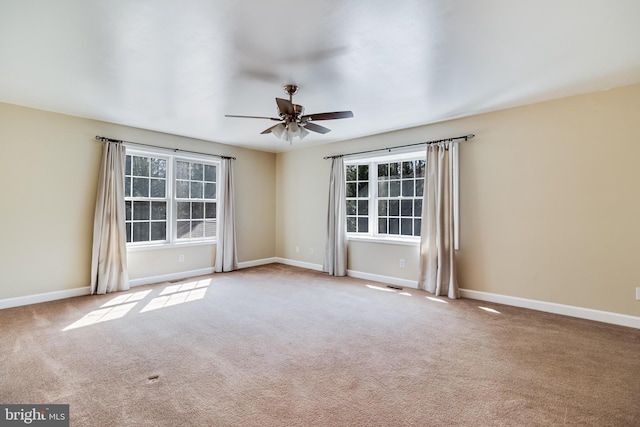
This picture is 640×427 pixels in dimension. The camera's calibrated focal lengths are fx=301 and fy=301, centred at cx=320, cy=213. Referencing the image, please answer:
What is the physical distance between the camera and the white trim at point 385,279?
5.01m

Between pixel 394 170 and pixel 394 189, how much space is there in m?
0.35

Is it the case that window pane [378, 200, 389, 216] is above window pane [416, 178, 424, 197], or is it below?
below

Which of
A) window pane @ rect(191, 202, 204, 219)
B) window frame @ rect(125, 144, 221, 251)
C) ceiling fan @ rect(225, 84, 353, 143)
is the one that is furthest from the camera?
window pane @ rect(191, 202, 204, 219)

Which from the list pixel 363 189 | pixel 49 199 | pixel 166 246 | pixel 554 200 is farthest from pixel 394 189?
pixel 49 199

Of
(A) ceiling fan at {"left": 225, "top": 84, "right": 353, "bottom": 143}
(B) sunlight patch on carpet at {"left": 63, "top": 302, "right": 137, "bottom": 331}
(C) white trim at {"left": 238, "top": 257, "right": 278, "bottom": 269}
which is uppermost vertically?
(A) ceiling fan at {"left": 225, "top": 84, "right": 353, "bottom": 143}

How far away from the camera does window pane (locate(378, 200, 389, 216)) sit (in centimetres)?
554

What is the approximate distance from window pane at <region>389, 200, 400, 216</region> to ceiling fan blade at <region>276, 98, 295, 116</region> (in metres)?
2.83

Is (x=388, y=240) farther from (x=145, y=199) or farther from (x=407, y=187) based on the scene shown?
(x=145, y=199)

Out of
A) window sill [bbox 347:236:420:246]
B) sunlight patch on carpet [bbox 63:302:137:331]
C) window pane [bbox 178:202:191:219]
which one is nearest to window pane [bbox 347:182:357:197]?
window sill [bbox 347:236:420:246]

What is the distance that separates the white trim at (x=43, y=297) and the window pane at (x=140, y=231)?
100 centimetres

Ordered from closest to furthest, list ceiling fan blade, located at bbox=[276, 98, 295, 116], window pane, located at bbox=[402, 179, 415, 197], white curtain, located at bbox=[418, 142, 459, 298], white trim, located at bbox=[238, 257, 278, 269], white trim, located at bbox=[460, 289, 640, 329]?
1. ceiling fan blade, located at bbox=[276, 98, 295, 116]
2. white trim, located at bbox=[460, 289, 640, 329]
3. white curtain, located at bbox=[418, 142, 459, 298]
4. window pane, located at bbox=[402, 179, 415, 197]
5. white trim, located at bbox=[238, 257, 278, 269]

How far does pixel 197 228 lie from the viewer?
5945 mm

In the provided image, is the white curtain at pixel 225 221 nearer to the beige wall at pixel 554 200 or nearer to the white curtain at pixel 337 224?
the white curtain at pixel 337 224

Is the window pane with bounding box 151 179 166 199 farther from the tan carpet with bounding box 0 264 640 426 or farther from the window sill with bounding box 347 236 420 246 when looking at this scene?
the window sill with bounding box 347 236 420 246
